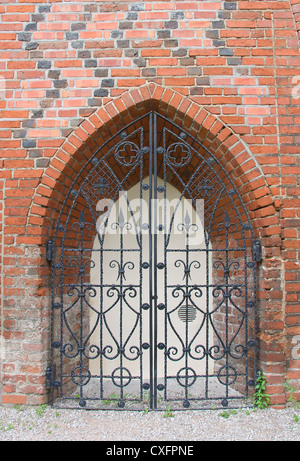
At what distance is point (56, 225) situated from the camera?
3043 millimetres

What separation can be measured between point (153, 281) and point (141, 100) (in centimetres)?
168

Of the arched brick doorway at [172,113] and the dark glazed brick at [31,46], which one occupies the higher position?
the dark glazed brick at [31,46]

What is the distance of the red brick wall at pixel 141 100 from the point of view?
9.60 ft

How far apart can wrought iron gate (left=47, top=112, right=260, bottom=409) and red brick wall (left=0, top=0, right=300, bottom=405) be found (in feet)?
0.53

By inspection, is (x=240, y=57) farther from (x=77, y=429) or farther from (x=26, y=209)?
(x=77, y=429)

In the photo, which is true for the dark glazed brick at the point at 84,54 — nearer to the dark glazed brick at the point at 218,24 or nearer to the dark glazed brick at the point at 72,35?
the dark glazed brick at the point at 72,35

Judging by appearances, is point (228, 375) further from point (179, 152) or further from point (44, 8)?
point (44, 8)

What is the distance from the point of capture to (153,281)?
3.29 metres

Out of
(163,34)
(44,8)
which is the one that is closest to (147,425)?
Answer: (163,34)

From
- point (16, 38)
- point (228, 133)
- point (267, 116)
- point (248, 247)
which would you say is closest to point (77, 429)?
point (248, 247)

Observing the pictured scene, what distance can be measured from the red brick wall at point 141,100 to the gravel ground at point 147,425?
48 cm

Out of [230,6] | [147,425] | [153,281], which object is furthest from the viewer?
[153,281]

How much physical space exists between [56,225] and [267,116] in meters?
2.13

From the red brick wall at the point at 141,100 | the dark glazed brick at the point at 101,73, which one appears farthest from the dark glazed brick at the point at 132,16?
the dark glazed brick at the point at 101,73
